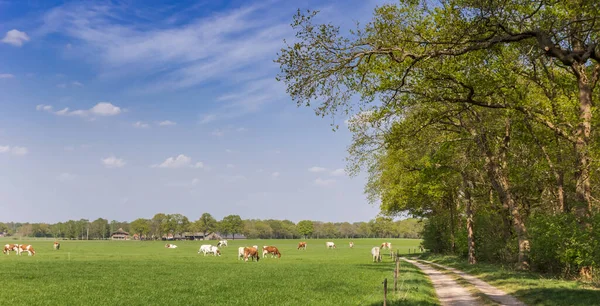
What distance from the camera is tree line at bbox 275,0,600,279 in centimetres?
1825

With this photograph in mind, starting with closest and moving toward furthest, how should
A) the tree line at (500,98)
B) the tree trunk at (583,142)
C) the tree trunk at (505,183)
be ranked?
the tree line at (500,98), the tree trunk at (583,142), the tree trunk at (505,183)

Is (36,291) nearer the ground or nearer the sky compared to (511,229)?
nearer the ground

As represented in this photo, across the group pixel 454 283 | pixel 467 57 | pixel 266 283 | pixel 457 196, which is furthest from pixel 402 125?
pixel 457 196

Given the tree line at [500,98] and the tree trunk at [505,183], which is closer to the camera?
the tree line at [500,98]

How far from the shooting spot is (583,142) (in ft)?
82.0

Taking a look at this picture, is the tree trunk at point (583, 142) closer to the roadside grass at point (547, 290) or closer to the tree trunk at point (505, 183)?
the roadside grass at point (547, 290)

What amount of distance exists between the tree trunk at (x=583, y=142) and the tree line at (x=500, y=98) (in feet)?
0.22

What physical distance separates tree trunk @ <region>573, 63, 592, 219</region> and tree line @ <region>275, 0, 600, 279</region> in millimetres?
67

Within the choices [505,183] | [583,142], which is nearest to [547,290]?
[583,142]

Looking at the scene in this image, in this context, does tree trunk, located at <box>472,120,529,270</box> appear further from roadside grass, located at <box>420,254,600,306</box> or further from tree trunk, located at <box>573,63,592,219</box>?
tree trunk, located at <box>573,63,592,219</box>

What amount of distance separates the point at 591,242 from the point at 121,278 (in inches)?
1186

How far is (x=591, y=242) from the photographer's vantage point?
24516mm

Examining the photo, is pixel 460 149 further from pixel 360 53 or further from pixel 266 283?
pixel 360 53

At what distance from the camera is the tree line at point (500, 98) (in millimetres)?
18250
